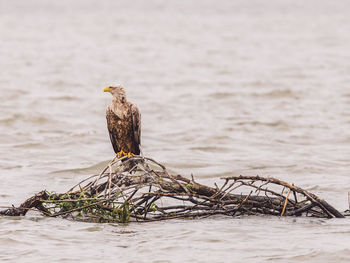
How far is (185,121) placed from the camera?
1634 centimetres

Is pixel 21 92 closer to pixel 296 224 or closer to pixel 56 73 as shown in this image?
pixel 56 73

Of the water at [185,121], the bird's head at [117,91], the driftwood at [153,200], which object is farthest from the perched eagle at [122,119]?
the water at [185,121]

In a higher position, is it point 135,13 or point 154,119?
point 135,13

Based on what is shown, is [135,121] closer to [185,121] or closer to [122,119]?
[122,119]

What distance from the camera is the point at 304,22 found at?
4462cm

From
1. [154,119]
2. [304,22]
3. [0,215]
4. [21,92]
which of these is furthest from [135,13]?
[0,215]

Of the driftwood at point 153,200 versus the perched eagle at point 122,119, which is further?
the perched eagle at point 122,119

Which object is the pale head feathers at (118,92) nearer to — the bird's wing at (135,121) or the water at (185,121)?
the bird's wing at (135,121)

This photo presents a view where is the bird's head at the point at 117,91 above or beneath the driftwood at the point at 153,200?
above

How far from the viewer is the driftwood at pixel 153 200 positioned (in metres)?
7.23

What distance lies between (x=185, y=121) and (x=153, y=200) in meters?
9.02

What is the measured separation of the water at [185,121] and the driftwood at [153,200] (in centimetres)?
12

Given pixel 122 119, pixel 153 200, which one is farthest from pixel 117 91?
pixel 153 200

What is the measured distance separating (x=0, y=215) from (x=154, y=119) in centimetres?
876
